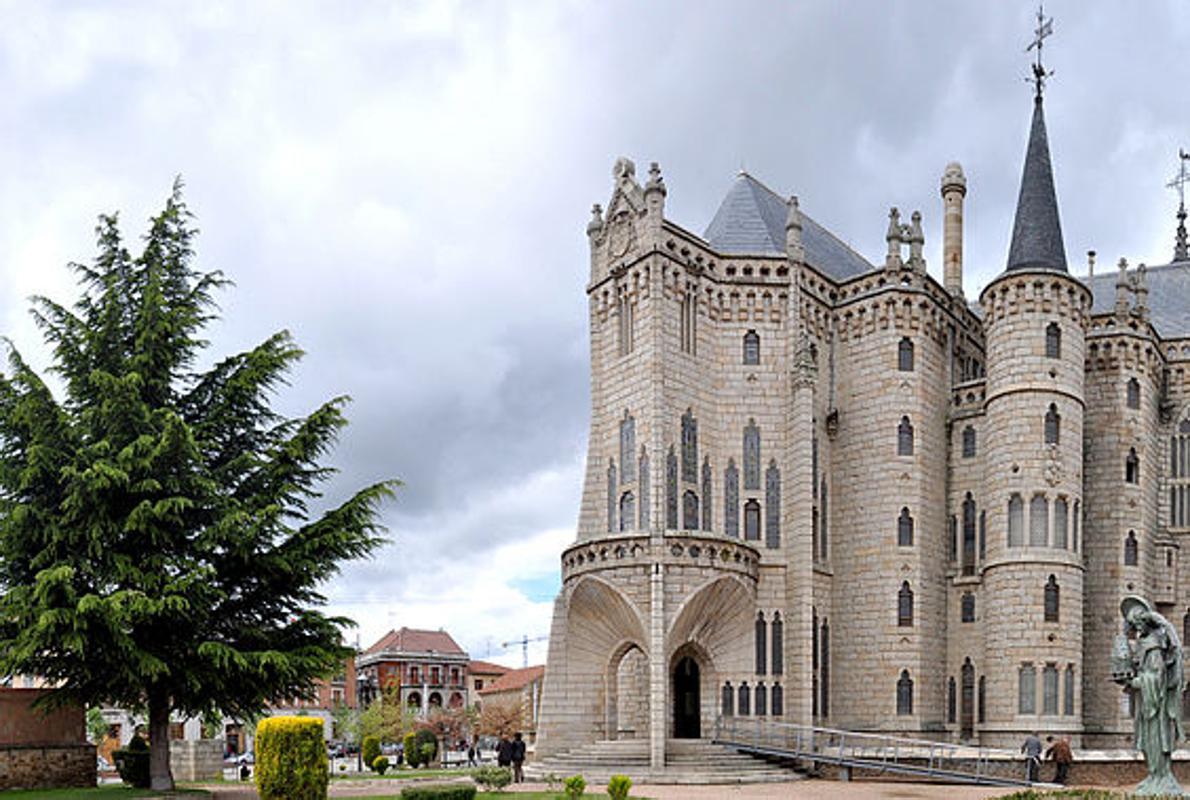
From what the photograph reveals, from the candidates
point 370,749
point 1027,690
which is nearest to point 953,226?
point 1027,690

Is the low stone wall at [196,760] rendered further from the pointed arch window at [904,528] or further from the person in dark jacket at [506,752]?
the pointed arch window at [904,528]

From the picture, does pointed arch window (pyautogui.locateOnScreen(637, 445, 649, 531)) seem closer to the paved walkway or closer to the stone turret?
the paved walkway

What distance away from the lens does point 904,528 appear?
3878 centimetres

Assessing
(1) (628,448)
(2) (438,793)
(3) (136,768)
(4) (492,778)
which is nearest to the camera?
(2) (438,793)

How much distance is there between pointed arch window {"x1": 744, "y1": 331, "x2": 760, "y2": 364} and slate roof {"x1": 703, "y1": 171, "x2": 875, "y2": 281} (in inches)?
104

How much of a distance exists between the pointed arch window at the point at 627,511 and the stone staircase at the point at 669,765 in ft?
20.3

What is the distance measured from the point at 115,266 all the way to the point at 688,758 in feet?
62.8

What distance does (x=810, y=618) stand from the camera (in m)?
36.1

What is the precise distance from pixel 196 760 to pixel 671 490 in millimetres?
17835

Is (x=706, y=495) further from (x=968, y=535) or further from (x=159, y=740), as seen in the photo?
(x=159, y=740)

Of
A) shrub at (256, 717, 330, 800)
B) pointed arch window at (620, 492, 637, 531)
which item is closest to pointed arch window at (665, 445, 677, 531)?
pointed arch window at (620, 492, 637, 531)

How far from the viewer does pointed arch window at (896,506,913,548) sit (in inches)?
1523

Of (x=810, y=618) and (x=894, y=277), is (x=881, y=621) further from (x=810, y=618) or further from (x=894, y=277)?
(x=894, y=277)

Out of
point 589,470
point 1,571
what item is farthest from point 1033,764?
point 1,571
